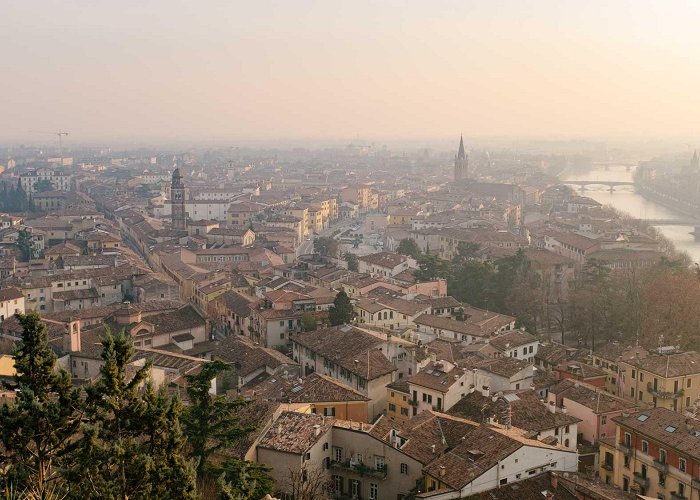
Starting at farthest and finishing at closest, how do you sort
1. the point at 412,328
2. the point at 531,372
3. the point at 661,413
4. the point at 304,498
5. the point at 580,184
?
the point at 580,184, the point at 412,328, the point at 531,372, the point at 661,413, the point at 304,498

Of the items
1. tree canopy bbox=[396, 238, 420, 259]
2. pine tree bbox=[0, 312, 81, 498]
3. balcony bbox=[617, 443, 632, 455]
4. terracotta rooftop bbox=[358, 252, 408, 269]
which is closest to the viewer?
pine tree bbox=[0, 312, 81, 498]

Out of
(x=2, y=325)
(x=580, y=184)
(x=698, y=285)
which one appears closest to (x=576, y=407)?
(x=698, y=285)

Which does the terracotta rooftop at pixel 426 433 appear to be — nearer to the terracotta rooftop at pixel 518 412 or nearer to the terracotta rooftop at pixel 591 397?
the terracotta rooftop at pixel 518 412

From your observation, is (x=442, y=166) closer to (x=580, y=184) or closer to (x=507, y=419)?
(x=580, y=184)

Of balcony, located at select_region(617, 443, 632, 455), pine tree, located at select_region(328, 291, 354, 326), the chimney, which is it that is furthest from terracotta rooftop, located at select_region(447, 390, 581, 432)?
the chimney

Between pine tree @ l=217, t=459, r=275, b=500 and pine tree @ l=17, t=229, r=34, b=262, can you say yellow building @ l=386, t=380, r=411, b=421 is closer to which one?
pine tree @ l=217, t=459, r=275, b=500

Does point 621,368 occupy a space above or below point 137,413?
below

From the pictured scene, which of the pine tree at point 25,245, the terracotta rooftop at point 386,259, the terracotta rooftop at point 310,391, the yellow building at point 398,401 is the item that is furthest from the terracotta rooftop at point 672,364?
the pine tree at point 25,245

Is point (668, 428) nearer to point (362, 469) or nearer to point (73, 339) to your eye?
point (362, 469)
